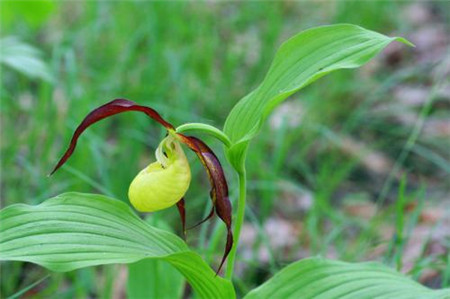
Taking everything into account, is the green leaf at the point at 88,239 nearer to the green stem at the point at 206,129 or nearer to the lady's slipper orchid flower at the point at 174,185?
the lady's slipper orchid flower at the point at 174,185

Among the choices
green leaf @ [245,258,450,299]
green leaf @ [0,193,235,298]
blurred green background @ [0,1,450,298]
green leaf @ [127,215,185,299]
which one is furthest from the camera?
blurred green background @ [0,1,450,298]

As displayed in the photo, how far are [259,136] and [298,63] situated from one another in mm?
1233

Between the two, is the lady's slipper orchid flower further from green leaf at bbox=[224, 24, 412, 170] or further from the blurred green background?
the blurred green background

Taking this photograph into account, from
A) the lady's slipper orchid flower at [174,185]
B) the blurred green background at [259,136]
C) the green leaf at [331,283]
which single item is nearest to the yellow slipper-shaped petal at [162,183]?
the lady's slipper orchid flower at [174,185]

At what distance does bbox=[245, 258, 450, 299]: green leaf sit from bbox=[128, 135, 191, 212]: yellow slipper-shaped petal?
0.81ft

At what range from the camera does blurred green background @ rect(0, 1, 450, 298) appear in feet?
5.97

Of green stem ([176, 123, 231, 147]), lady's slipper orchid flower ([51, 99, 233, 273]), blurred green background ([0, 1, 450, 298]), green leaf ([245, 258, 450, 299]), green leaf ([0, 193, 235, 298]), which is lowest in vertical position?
blurred green background ([0, 1, 450, 298])

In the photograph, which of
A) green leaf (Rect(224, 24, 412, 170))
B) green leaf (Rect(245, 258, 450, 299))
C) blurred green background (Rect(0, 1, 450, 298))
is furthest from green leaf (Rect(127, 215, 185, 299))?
green leaf (Rect(224, 24, 412, 170))

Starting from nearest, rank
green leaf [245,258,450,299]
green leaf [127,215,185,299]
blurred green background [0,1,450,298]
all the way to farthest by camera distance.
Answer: green leaf [245,258,450,299], green leaf [127,215,185,299], blurred green background [0,1,450,298]

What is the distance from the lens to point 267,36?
9.42ft

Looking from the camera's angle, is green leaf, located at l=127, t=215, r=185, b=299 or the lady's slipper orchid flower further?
green leaf, located at l=127, t=215, r=185, b=299

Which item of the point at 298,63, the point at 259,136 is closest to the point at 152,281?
the point at 298,63

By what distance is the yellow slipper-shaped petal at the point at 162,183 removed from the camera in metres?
1.02

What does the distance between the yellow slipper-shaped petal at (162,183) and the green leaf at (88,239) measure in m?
0.06
